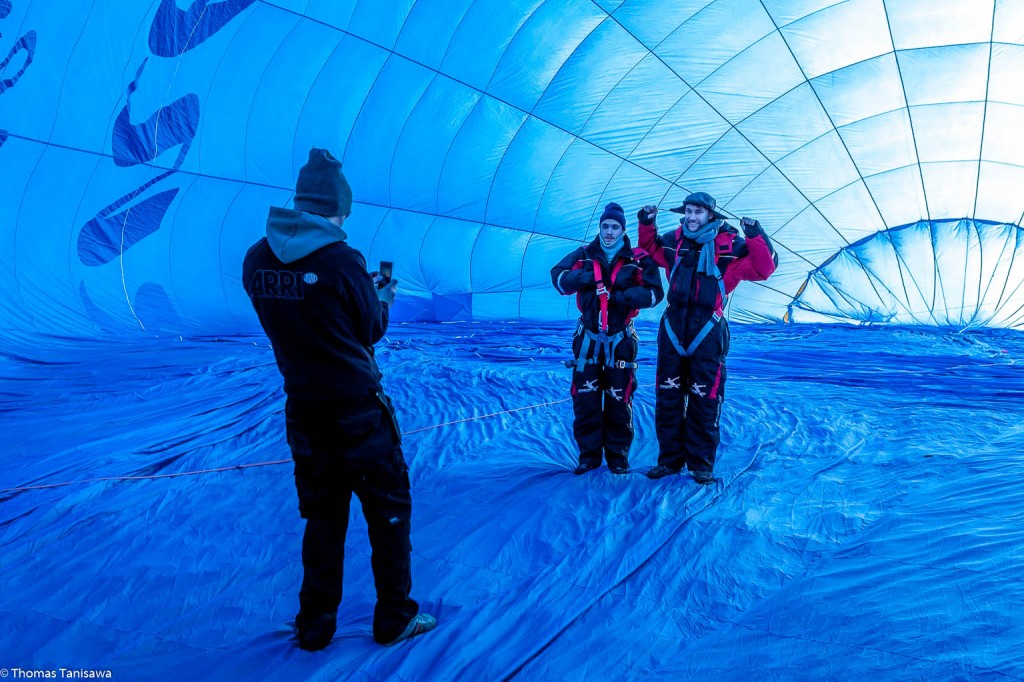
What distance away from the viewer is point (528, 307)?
11531mm

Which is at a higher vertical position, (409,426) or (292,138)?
(292,138)

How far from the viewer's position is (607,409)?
4.09m

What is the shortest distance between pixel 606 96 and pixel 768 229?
3014 millimetres

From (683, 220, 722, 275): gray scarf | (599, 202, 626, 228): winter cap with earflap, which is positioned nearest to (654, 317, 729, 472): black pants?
(683, 220, 722, 275): gray scarf

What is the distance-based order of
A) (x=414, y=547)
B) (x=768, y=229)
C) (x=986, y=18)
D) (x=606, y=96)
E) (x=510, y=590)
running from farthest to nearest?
(x=768, y=229), (x=606, y=96), (x=986, y=18), (x=414, y=547), (x=510, y=590)

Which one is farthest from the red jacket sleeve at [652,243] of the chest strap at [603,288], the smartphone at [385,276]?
the smartphone at [385,276]

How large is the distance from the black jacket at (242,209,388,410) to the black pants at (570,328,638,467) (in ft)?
6.11

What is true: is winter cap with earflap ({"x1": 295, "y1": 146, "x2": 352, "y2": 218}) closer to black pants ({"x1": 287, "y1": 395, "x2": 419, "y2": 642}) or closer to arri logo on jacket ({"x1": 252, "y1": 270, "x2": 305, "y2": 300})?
arri logo on jacket ({"x1": 252, "y1": 270, "x2": 305, "y2": 300})

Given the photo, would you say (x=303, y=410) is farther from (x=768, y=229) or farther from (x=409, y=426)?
(x=768, y=229)

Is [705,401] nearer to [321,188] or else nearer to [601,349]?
[601,349]

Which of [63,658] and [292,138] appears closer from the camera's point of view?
[63,658]

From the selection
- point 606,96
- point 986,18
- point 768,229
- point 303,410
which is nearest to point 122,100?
point 606,96

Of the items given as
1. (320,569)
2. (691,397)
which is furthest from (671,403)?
(320,569)

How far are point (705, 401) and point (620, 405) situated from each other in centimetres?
41
